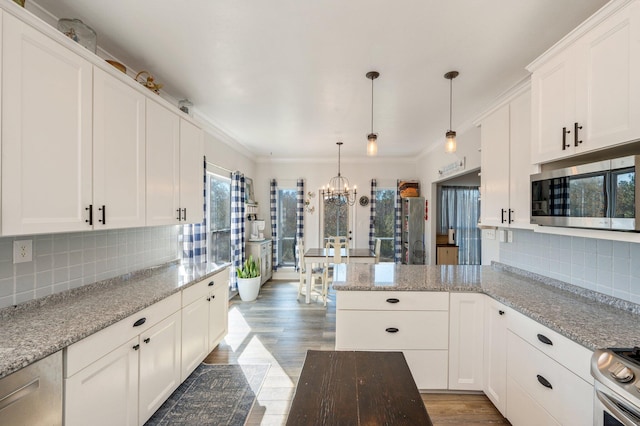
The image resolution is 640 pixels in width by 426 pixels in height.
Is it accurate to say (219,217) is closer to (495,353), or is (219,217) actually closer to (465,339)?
(465,339)

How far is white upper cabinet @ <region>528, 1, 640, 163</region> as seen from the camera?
1.29 meters

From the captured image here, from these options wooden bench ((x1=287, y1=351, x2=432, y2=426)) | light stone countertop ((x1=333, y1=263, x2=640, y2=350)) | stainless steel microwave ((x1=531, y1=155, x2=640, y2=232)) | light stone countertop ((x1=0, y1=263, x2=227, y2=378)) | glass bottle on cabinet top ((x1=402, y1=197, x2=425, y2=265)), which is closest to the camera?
wooden bench ((x1=287, y1=351, x2=432, y2=426))

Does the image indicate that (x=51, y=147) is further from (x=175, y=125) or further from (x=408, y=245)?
(x=408, y=245)

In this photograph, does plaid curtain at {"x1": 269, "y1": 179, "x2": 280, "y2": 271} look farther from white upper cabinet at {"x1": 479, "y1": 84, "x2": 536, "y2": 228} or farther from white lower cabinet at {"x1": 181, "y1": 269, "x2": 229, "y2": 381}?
white upper cabinet at {"x1": 479, "y1": 84, "x2": 536, "y2": 228}

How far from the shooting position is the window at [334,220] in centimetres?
623

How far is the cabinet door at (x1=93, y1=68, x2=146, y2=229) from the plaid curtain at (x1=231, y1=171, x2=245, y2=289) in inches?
105

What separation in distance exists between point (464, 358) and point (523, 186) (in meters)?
1.39

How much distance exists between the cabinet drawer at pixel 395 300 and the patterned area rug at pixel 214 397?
41.4 inches

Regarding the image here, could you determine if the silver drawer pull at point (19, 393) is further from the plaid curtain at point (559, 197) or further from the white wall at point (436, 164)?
the white wall at point (436, 164)

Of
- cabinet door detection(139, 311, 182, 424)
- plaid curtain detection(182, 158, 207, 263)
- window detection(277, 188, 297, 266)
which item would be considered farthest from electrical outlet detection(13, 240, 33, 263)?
window detection(277, 188, 297, 266)

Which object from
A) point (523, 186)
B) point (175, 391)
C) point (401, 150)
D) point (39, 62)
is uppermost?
point (401, 150)

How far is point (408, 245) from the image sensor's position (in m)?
5.60

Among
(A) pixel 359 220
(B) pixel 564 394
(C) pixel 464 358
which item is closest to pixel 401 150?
(A) pixel 359 220

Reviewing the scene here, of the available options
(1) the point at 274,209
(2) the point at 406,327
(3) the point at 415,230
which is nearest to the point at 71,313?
(2) the point at 406,327
